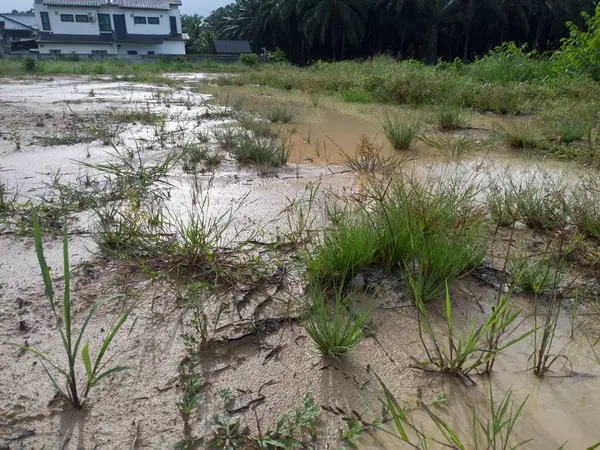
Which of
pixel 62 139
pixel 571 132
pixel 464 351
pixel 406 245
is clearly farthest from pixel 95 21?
pixel 464 351

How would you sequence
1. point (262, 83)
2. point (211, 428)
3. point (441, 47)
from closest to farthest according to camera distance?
point (211, 428), point (262, 83), point (441, 47)

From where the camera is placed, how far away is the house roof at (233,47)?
40.8 metres

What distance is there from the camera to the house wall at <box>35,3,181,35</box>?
37812 millimetres

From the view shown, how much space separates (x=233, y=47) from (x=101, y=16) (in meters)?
12.5

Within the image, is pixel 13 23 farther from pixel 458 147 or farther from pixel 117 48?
pixel 458 147

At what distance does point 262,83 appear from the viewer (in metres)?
15.4

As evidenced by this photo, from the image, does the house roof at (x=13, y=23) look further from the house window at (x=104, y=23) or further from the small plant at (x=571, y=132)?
the small plant at (x=571, y=132)

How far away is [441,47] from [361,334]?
137 feet

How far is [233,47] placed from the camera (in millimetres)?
41312

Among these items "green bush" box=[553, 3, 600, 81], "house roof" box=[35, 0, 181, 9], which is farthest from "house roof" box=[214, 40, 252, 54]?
"green bush" box=[553, 3, 600, 81]

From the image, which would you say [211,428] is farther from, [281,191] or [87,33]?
[87,33]

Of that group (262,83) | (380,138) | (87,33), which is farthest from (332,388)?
(87,33)

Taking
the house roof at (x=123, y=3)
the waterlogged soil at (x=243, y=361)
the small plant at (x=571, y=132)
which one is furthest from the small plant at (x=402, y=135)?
the house roof at (x=123, y=3)

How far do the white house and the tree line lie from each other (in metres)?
9.73
